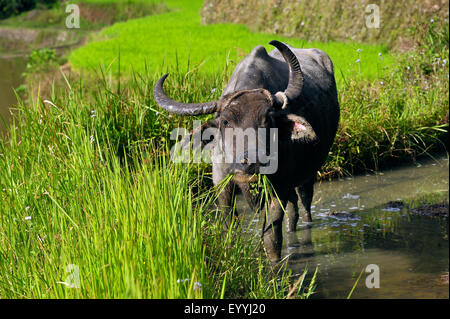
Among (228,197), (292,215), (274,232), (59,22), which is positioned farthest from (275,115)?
(59,22)

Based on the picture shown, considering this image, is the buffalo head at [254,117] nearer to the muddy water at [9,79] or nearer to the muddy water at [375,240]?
Result: the muddy water at [375,240]

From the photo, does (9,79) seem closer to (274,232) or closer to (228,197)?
(228,197)

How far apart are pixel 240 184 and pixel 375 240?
1.85m

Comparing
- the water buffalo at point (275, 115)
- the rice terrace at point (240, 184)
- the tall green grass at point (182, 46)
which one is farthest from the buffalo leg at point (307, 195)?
the tall green grass at point (182, 46)

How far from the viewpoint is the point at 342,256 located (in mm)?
5852

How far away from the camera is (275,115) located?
502 cm

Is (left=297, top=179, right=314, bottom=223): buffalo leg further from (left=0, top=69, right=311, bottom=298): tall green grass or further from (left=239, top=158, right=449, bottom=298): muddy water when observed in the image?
(left=0, top=69, right=311, bottom=298): tall green grass

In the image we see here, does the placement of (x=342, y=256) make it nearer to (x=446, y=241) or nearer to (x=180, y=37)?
(x=446, y=241)

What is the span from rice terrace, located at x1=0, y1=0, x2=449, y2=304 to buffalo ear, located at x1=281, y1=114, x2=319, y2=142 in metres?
0.02

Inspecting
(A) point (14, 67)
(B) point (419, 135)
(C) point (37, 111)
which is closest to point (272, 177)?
(C) point (37, 111)

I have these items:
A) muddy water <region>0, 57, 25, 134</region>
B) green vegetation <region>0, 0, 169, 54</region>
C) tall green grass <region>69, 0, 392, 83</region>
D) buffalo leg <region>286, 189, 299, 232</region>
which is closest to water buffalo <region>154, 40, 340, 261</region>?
buffalo leg <region>286, 189, 299, 232</region>

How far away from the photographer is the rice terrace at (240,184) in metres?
3.82
